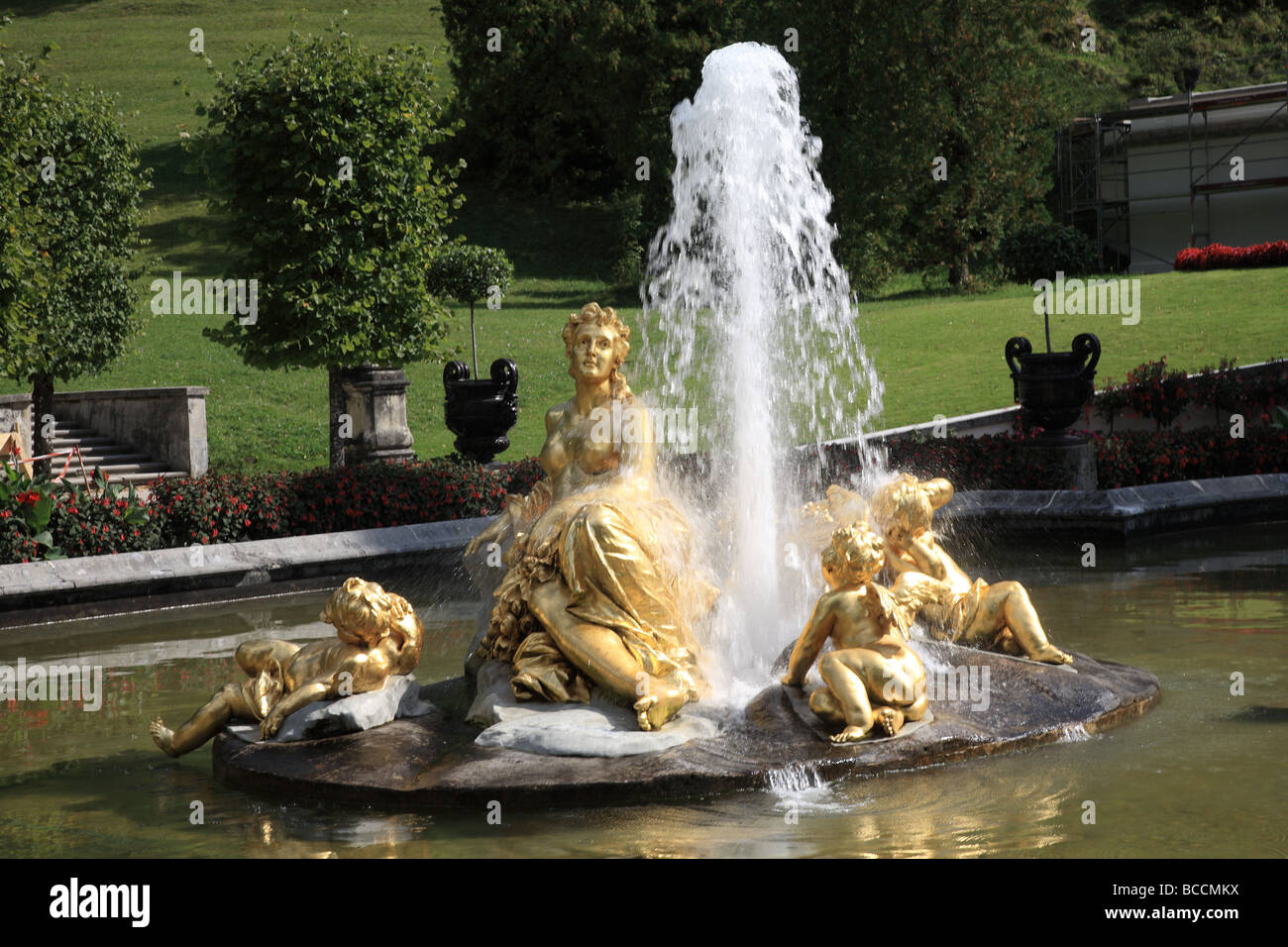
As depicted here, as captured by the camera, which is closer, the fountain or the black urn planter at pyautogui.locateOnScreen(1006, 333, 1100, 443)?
the fountain

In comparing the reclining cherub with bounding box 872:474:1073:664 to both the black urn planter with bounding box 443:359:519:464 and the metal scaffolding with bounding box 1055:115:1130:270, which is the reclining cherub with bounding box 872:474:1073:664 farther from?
the metal scaffolding with bounding box 1055:115:1130:270

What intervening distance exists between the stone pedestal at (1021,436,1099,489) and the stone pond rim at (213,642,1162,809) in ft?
23.7

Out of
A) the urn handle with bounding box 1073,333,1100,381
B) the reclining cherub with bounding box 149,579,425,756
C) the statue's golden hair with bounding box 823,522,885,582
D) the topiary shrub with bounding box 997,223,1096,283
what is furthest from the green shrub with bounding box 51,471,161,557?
the topiary shrub with bounding box 997,223,1096,283

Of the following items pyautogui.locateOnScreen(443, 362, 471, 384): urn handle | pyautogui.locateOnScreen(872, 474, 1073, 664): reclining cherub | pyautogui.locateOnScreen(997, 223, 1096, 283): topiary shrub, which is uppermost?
pyautogui.locateOnScreen(997, 223, 1096, 283): topiary shrub

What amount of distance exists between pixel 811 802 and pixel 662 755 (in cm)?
64

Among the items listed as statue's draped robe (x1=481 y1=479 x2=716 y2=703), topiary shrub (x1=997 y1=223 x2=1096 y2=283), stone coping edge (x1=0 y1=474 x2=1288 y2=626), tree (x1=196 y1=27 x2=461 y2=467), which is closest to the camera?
statue's draped robe (x1=481 y1=479 x2=716 y2=703)

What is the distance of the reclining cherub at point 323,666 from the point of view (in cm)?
620

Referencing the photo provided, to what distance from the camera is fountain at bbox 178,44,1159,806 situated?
5.64 metres

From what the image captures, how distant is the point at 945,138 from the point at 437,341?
21.7 m

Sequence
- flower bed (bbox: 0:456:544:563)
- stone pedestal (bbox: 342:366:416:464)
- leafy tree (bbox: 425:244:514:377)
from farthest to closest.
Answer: leafy tree (bbox: 425:244:514:377) < stone pedestal (bbox: 342:366:416:464) < flower bed (bbox: 0:456:544:563)

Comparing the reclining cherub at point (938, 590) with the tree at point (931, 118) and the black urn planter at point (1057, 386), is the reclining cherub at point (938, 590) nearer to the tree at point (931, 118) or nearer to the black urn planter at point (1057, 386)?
the black urn planter at point (1057, 386)

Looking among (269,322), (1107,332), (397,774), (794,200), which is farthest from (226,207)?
(1107,332)

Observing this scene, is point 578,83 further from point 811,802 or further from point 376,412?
point 811,802

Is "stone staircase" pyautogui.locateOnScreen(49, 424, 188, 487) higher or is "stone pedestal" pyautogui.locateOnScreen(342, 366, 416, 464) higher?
"stone pedestal" pyautogui.locateOnScreen(342, 366, 416, 464)
